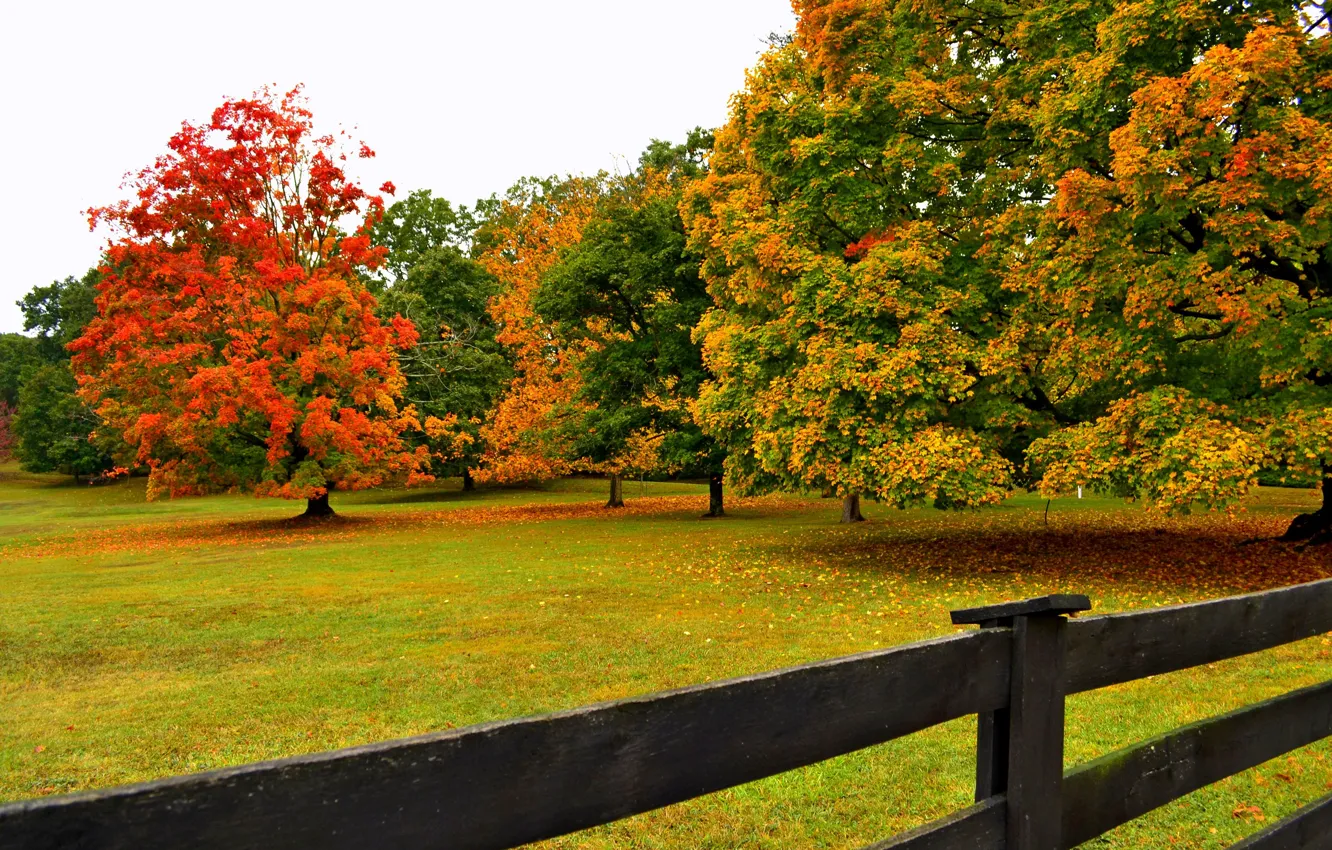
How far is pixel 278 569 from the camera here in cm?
1698

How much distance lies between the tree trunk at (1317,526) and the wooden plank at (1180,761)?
591 inches

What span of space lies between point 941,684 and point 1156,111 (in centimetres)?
1208

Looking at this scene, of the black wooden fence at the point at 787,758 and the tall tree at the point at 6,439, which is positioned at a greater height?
the black wooden fence at the point at 787,758

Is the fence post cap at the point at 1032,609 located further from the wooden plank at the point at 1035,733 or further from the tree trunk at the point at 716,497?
the tree trunk at the point at 716,497

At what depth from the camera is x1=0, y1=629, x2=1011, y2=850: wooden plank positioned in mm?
1209

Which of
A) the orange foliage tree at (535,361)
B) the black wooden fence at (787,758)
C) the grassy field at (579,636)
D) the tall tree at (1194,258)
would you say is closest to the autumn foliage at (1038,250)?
the tall tree at (1194,258)

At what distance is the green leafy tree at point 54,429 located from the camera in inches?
2122

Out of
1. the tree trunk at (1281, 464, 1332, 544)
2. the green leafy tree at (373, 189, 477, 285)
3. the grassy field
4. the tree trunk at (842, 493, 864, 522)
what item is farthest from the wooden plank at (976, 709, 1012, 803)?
the green leafy tree at (373, 189, 477, 285)

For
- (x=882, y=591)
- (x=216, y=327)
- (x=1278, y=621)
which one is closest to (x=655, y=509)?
(x=216, y=327)

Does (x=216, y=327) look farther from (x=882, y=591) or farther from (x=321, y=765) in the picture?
(x=321, y=765)

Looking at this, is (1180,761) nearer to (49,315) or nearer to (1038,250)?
(1038,250)

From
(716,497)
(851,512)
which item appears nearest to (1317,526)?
(851,512)

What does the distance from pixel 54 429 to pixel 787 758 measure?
6930 cm

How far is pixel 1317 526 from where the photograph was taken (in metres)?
16.0
